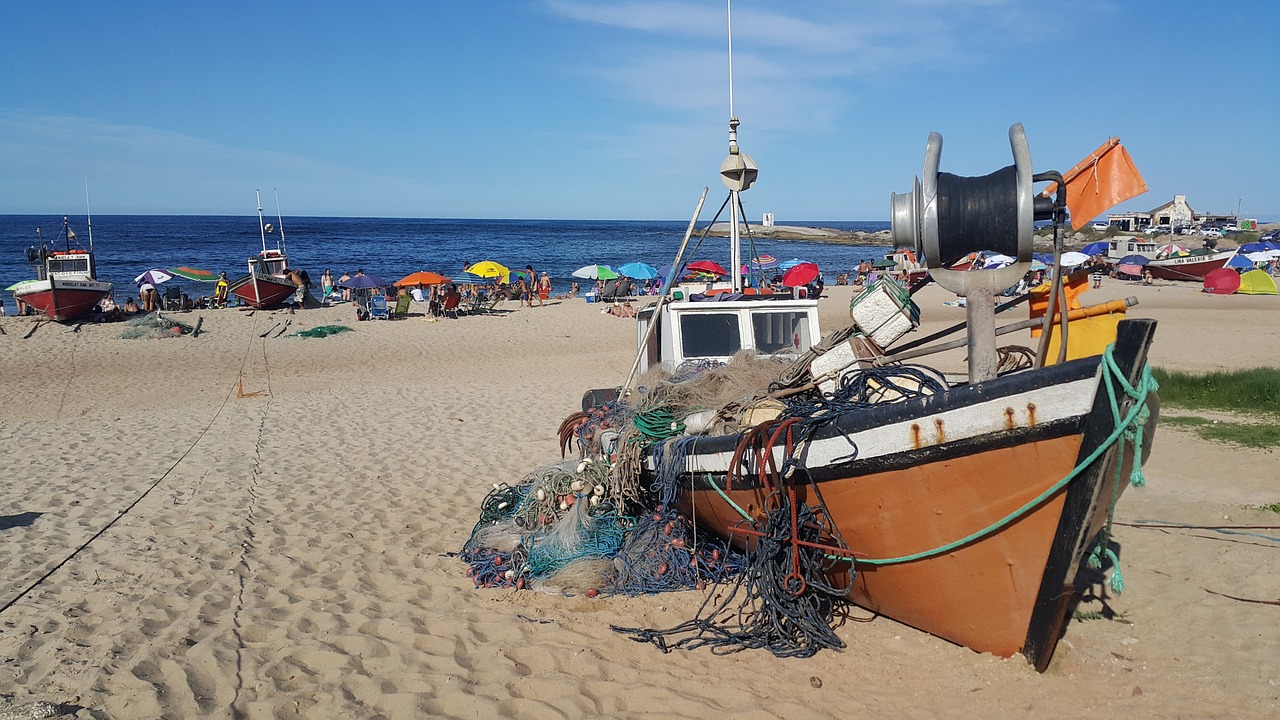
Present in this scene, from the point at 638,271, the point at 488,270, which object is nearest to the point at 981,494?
the point at 638,271

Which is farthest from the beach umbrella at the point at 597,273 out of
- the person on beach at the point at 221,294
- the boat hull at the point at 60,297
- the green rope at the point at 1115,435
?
the green rope at the point at 1115,435

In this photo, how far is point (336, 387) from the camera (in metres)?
14.7

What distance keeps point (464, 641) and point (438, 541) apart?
2060mm

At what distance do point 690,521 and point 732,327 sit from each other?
2003mm

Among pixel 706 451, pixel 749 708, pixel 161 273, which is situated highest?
pixel 161 273

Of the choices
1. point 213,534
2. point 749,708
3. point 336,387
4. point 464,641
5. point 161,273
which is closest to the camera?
point 749,708

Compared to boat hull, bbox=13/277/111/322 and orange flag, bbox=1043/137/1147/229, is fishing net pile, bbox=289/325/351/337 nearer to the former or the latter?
boat hull, bbox=13/277/111/322

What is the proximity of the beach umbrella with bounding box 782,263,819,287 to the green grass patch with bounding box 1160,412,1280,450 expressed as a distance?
17.0 m

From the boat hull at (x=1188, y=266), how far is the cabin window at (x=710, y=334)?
34.1 metres

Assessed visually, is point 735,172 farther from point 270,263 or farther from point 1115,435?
point 270,263

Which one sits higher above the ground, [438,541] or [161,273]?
[161,273]

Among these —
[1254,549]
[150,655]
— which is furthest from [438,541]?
[1254,549]

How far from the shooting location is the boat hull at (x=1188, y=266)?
33.2m

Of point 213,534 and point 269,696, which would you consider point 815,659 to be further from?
point 213,534
